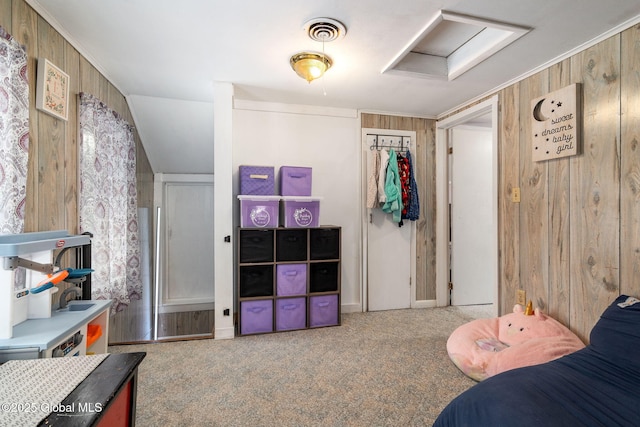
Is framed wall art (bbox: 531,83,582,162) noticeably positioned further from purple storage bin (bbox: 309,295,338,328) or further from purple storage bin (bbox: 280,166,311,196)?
purple storage bin (bbox: 309,295,338,328)

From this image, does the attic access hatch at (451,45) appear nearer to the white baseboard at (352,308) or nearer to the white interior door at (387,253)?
the white interior door at (387,253)

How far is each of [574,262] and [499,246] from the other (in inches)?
25.3

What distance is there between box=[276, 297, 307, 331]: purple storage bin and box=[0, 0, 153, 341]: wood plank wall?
170cm

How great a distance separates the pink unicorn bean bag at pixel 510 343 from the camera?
1.85 metres

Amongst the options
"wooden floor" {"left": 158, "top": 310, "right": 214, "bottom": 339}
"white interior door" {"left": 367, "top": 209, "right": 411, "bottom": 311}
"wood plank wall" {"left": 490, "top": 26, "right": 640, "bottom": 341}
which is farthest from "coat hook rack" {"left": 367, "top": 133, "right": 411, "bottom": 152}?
"wooden floor" {"left": 158, "top": 310, "right": 214, "bottom": 339}

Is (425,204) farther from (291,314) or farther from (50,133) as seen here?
(50,133)

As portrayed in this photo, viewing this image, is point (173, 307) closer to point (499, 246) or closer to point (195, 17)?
point (195, 17)

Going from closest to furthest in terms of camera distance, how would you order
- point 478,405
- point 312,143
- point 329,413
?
point 478,405, point 329,413, point 312,143

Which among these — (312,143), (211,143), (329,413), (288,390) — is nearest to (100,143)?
(211,143)

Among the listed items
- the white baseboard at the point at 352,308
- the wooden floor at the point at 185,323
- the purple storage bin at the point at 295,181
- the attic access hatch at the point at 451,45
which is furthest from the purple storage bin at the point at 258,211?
the wooden floor at the point at 185,323

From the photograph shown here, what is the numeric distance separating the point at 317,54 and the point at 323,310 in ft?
7.20

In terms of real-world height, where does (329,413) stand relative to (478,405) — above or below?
below

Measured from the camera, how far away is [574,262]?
6.84 feet

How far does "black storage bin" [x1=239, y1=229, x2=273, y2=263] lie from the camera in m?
2.65
